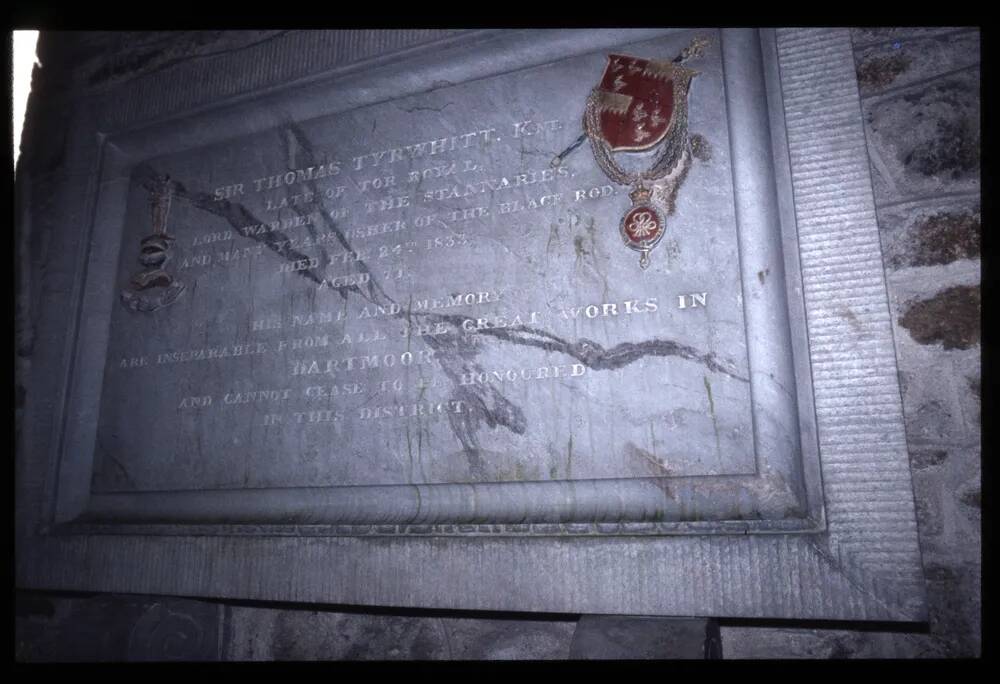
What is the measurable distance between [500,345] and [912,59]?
4.13 ft

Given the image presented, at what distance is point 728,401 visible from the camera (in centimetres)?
154

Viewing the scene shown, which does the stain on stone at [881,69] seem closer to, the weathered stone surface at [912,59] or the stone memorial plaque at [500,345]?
the weathered stone surface at [912,59]

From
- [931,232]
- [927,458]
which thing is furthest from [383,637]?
[931,232]

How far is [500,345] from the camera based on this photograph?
5.88 ft

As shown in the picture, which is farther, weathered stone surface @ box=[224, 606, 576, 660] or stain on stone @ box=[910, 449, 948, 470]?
weathered stone surface @ box=[224, 606, 576, 660]

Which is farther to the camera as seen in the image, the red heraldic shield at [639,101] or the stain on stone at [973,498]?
the red heraldic shield at [639,101]

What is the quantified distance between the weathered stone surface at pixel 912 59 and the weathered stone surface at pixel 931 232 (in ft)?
1.09

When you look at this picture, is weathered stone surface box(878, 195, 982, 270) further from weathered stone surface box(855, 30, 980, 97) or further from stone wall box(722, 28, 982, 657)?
weathered stone surface box(855, 30, 980, 97)

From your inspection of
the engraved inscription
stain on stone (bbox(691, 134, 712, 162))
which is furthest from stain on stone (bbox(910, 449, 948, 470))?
stain on stone (bbox(691, 134, 712, 162))

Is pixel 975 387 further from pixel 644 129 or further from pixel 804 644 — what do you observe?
pixel 644 129

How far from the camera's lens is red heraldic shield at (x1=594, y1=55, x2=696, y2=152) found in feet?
5.82

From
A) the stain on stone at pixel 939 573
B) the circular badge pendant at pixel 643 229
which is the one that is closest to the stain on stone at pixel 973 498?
the stain on stone at pixel 939 573

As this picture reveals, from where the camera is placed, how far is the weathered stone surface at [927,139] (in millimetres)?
1574
